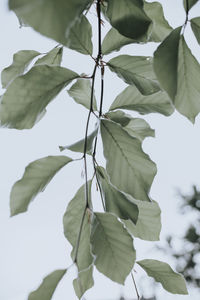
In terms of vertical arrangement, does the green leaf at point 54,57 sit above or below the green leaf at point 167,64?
above

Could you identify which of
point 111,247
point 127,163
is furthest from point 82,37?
point 111,247

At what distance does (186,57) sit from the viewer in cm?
52

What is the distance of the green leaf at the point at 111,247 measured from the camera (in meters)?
0.55

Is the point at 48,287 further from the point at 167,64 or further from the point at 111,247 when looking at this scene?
the point at 167,64

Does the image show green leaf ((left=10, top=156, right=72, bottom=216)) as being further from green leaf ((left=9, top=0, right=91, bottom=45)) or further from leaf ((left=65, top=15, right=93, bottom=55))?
green leaf ((left=9, top=0, right=91, bottom=45))

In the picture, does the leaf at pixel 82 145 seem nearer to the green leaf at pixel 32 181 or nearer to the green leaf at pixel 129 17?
the green leaf at pixel 32 181

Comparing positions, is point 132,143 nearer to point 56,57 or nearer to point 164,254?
point 56,57

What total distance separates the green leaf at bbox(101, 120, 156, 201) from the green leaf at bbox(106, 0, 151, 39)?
13cm

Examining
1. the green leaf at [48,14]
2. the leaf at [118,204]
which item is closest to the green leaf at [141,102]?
the leaf at [118,204]

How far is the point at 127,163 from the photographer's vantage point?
0.54 m

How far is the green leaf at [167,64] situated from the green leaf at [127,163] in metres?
0.10

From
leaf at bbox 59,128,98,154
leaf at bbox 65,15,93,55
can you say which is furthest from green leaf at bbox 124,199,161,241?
leaf at bbox 65,15,93,55

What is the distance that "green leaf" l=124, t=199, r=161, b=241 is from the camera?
0.66 metres

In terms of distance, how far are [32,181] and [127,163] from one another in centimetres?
15
